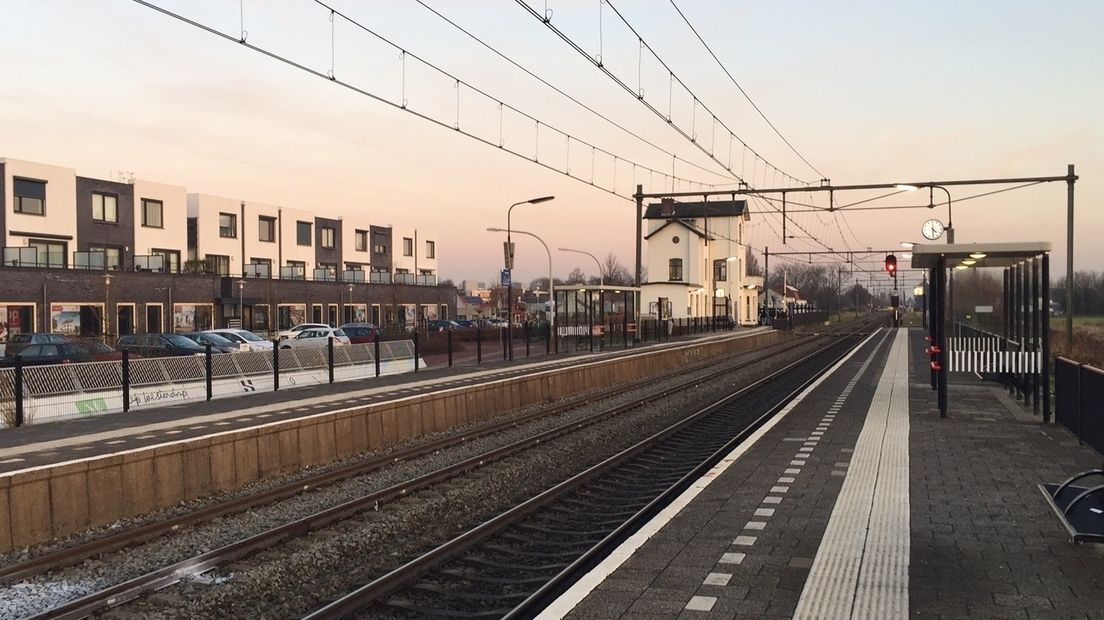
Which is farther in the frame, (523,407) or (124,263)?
(124,263)

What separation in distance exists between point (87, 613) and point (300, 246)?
68.6 m

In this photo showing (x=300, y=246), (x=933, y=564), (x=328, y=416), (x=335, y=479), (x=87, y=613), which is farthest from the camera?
(x=300, y=246)

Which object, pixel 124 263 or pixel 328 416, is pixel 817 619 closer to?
pixel 328 416

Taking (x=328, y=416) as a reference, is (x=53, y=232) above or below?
above

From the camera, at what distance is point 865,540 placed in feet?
25.0

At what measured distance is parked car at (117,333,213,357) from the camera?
28.9 meters

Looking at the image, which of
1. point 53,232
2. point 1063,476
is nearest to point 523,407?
point 1063,476

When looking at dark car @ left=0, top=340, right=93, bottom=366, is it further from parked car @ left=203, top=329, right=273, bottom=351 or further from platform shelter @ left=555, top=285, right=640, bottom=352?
platform shelter @ left=555, top=285, right=640, bottom=352

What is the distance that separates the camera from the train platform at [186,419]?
11609 mm

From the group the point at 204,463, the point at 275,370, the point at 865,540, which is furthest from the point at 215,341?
the point at 865,540

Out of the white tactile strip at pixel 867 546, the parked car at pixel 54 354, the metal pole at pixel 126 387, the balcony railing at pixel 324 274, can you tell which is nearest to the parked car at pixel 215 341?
the parked car at pixel 54 354

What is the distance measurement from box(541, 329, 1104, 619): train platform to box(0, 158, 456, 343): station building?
3917 cm

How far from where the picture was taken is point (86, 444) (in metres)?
12.1

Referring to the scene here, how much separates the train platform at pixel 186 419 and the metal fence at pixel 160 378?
32 cm
